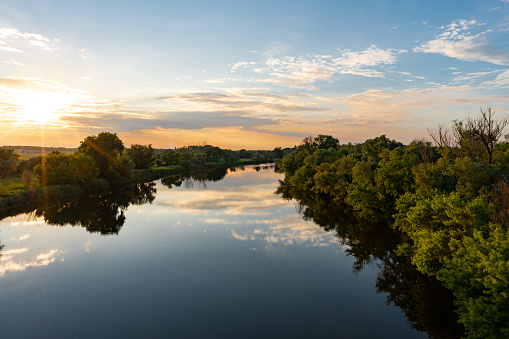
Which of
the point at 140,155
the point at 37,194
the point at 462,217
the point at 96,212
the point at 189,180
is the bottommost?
the point at 96,212

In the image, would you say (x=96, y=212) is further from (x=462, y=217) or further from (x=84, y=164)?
(x=462, y=217)

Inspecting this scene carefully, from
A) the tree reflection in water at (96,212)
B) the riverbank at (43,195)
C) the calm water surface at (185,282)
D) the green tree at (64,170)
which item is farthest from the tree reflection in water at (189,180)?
the calm water surface at (185,282)

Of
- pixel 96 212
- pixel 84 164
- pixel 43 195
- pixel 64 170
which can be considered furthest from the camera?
pixel 84 164

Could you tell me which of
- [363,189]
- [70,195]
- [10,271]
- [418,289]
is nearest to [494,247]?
[418,289]

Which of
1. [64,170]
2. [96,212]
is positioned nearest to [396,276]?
[96,212]

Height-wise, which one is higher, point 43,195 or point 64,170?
point 64,170

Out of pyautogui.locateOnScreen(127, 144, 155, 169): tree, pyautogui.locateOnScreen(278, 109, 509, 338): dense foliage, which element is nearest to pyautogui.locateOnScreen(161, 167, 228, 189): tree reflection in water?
pyautogui.locateOnScreen(127, 144, 155, 169): tree
